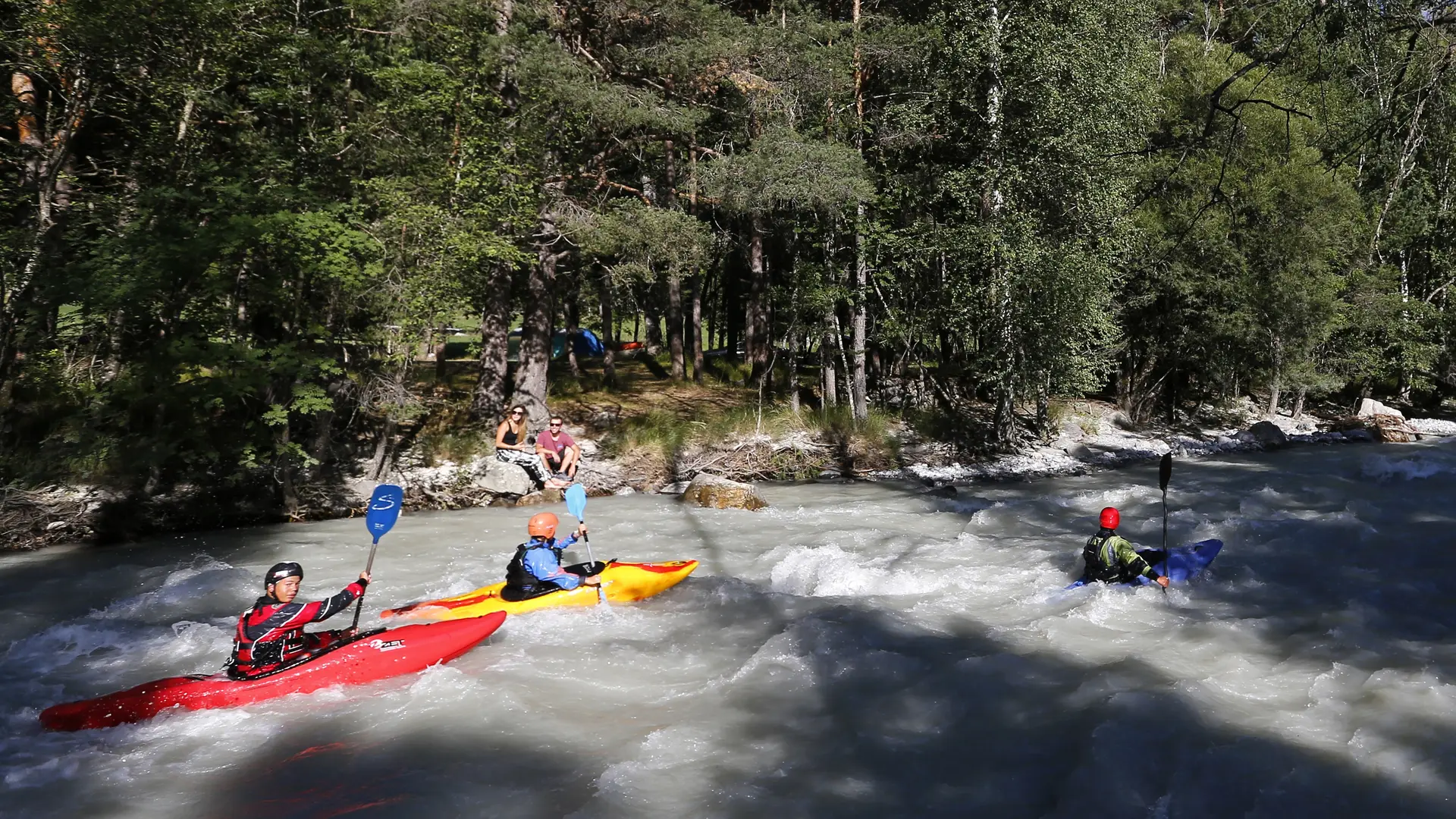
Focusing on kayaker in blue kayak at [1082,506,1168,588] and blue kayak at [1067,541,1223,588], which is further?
blue kayak at [1067,541,1223,588]

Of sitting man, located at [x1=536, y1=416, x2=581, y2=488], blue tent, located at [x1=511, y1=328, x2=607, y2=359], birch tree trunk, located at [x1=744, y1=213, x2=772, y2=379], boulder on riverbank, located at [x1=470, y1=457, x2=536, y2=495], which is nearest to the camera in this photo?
sitting man, located at [x1=536, y1=416, x2=581, y2=488]

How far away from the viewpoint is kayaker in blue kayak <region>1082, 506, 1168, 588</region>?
7211mm

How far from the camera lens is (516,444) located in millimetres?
11383

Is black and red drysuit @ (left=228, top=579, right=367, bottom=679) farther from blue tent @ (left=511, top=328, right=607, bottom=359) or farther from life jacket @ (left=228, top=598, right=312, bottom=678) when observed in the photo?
blue tent @ (left=511, top=328, right=607, bottom=359)

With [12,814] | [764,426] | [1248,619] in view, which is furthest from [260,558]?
[1248,619]

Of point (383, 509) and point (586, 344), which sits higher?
point (586, 344)

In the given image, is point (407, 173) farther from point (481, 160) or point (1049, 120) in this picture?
point (1049, 120)

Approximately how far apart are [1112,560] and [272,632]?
6.48m

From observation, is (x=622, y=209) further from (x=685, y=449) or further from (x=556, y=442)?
(x=556, y=442)

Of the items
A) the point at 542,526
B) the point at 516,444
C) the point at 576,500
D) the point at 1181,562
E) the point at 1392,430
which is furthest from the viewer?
the point at 1392,430

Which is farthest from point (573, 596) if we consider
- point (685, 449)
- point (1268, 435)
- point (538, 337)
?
point (1268, 435)

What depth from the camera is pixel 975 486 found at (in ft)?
44.3

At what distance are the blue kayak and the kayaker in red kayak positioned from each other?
5.99 m

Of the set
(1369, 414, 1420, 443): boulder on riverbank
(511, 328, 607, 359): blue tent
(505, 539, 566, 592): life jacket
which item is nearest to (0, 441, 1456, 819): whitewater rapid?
(505, 539, 566, 592): life jacket
